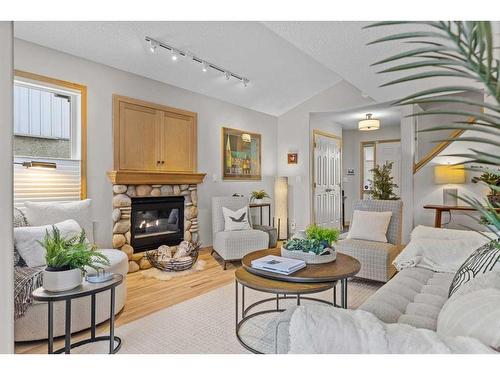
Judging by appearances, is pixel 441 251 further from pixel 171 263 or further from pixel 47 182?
pixel 47 182

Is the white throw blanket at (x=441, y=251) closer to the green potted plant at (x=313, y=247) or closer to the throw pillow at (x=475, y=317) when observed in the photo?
the green potted plant at (x=313, y=247)

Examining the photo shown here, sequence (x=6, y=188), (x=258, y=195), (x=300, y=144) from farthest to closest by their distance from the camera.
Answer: (x=300, y=144) < (x=258, y=195) < (x=6, y=188)

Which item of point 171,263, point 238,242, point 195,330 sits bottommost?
point 195,330

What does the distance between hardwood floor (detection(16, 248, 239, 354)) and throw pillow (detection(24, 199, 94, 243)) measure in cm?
78

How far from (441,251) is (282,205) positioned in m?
3.80

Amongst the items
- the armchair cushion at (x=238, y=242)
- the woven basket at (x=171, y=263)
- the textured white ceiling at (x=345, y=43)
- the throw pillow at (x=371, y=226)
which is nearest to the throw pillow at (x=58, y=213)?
the woven basket at (x=171, y=263)

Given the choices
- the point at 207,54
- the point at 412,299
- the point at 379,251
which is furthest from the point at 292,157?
the point at 412,299

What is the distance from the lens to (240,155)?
228 inches

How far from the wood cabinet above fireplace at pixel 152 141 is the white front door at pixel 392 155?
5069 mm

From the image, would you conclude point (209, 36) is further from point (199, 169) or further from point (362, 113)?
point (362, 113)

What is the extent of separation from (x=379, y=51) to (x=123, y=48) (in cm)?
274

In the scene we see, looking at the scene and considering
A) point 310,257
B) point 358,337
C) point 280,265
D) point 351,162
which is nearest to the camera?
point 358,337

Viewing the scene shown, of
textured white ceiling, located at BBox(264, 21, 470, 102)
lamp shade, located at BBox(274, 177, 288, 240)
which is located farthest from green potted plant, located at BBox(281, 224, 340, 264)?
lamp shade, located at BBox(274, 177, 288, 240)

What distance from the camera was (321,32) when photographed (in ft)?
9.06
